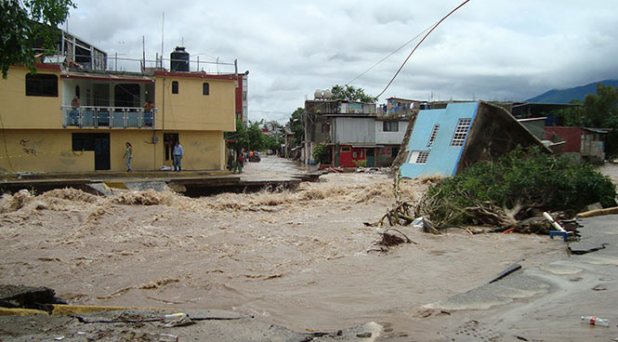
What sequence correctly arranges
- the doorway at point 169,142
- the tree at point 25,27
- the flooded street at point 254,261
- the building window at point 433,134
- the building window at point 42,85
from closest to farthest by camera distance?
1. the tree at point 25,27
2. the flooded street at point 254,261
3. the building window at point 42,85
4. the doorway at point 169,142
5. the building window at point 433,134

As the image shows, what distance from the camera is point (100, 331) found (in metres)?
4.74

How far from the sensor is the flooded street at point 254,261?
309 inches

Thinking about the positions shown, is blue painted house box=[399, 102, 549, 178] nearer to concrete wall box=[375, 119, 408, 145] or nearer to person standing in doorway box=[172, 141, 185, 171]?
person standing in doorway box=[172, 141, 185, 171]

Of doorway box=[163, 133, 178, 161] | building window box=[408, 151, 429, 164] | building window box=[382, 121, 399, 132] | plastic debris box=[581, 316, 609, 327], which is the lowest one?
plastic debris box=[581, 316, 609, 327]

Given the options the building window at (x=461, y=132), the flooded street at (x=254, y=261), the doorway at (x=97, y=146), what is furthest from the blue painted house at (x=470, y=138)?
the doorway at (x=97, y=146)

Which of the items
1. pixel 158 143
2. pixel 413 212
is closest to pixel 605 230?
pixel 413 212

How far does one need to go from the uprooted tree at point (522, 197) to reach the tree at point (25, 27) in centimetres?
998

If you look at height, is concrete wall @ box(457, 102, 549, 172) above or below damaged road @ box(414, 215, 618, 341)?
above

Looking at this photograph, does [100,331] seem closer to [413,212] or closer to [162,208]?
[413,212]

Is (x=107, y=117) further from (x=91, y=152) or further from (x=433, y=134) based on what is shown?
(x=433, y=134)

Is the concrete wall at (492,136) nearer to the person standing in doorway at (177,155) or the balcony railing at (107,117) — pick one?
the person standing in doorway at (177,155)

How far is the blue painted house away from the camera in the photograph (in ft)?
97.6

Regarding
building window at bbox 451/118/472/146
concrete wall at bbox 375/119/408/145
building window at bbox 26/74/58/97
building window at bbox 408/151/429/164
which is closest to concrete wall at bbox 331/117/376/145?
concrete wall at bbox 375/119/408/145

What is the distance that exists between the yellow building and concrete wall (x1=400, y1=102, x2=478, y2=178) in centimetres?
1117
